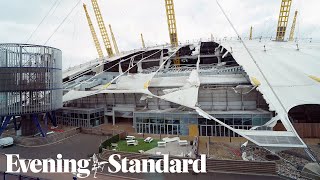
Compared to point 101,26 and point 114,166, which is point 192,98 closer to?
point 114,166

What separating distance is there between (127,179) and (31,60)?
2161 centimetres

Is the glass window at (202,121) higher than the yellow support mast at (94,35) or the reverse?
the reverse

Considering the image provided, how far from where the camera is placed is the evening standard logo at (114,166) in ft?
72.5

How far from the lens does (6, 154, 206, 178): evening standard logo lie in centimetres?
2209

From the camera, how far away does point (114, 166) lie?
2406 centimetres

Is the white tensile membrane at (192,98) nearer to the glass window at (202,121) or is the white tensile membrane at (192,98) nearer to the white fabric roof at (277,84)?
the white fabric roof at (277,84)

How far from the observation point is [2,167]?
77.5 ft

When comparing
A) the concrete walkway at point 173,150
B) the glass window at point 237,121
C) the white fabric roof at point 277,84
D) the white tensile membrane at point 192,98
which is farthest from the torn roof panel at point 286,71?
the concrete walkway at point 173,150

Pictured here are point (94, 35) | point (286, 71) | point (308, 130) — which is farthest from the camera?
point (94, 35)

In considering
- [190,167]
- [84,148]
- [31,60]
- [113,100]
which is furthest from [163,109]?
[31,60]

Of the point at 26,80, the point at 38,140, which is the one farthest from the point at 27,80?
the point at 38,140

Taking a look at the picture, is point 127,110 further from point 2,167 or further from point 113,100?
point 2,167

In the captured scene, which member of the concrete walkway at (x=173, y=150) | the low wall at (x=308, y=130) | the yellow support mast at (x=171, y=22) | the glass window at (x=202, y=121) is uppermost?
the yellow support mast at (x=171, y=22)

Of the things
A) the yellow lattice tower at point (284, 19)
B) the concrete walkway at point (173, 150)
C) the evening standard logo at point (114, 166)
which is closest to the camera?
the evening standard logo at point (114, 166)
